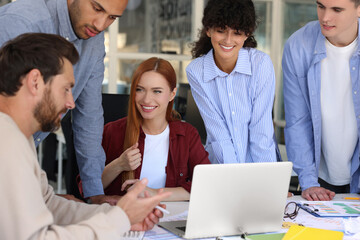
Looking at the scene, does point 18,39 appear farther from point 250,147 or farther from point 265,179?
point 250,147

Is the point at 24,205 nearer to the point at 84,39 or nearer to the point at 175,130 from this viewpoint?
the point at 84,39

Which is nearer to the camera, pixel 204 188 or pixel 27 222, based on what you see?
pixel 27 222

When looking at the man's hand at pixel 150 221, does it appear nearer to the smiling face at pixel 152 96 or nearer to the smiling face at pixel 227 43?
the smiling face at pixel 152 96

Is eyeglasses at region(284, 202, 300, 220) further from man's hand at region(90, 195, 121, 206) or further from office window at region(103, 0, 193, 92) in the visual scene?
office window at region(103, 0, 193, 92)

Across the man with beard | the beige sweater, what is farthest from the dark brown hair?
the beige sweater

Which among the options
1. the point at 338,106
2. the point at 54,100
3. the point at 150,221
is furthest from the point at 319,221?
the point at 54,100

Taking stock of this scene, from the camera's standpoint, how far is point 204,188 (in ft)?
5.12

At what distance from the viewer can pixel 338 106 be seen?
2.42m

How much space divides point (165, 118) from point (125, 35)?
2888 millimetres

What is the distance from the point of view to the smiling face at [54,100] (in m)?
1.32

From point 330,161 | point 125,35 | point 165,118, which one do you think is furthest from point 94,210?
point 125,35

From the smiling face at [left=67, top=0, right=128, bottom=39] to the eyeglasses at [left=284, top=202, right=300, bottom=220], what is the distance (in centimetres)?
103

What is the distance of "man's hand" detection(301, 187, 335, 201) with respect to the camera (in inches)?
87.1

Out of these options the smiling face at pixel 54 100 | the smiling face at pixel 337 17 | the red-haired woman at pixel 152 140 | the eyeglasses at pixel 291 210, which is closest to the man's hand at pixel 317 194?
the eyeglasses at pixel 291 210
